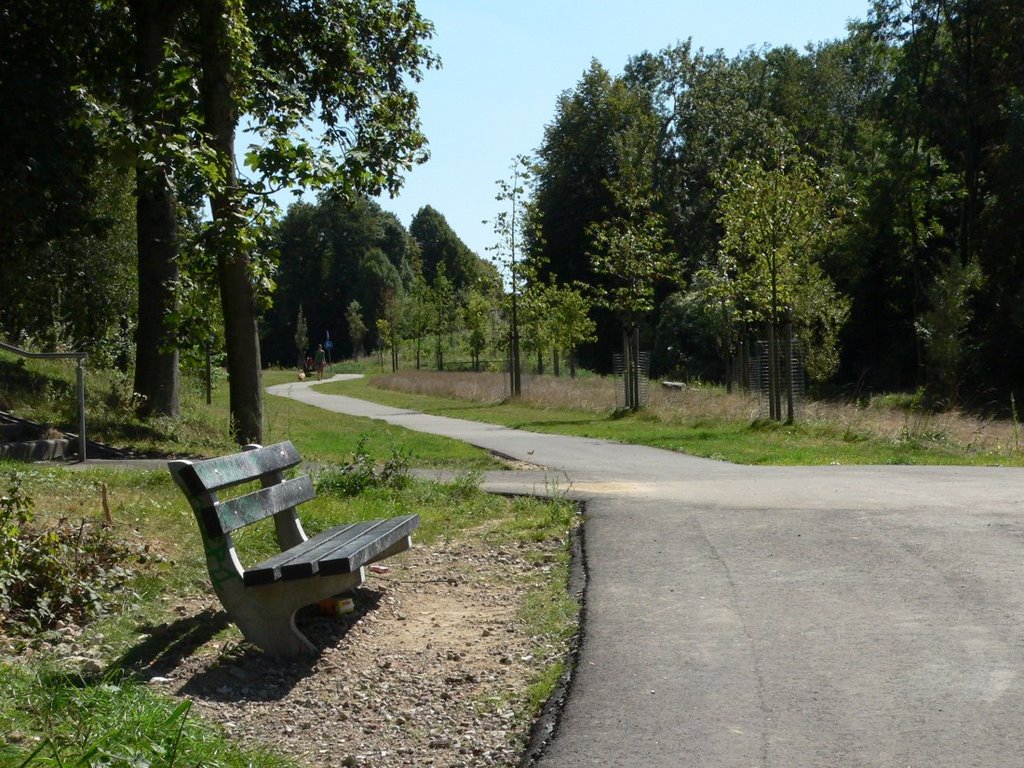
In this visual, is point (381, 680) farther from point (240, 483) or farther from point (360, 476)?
point (360, 476)

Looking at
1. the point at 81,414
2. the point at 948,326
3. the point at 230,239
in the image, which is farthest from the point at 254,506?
the point at 948,326

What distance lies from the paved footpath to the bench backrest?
175 centimetres

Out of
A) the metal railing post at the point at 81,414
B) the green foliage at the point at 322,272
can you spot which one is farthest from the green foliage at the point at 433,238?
the metal railing post at the point at 81,414

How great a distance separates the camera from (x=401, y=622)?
22.5 feet

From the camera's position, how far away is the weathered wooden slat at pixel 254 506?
5.61 meters

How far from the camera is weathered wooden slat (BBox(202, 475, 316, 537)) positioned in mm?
5613

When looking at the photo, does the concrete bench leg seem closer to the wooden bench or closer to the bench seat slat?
the wooden bench

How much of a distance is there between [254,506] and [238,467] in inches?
8.6

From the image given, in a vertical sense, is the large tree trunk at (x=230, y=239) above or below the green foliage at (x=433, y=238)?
below

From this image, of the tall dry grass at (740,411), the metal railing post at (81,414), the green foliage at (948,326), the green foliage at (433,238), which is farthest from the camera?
the green foliage at (433,238)

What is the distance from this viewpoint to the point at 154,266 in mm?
18203

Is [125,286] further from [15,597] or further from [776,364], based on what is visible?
[15,597]

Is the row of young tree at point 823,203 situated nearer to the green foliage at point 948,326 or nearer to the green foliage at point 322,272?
the green foliage at point 948,326

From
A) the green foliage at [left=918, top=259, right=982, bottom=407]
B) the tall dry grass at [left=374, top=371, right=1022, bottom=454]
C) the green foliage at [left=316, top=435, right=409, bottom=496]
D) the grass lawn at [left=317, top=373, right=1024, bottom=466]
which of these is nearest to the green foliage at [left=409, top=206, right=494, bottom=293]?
the tall dry grass at [left=374, top=371, right=1022, bottom=454]
